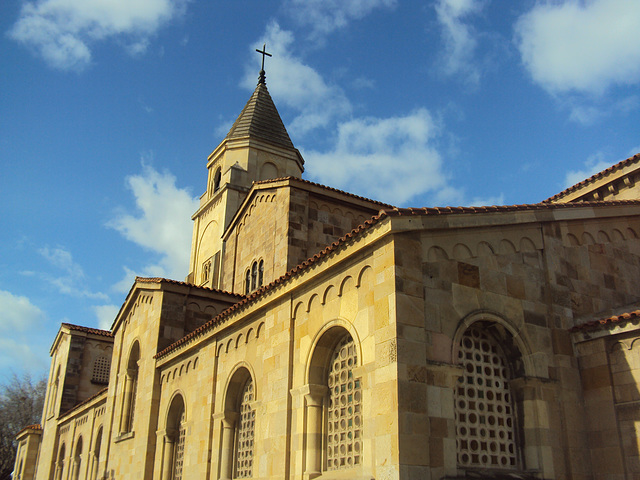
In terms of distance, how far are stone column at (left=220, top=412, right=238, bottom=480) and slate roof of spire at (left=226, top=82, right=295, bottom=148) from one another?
20.7 metres

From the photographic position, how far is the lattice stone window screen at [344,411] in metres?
10.1

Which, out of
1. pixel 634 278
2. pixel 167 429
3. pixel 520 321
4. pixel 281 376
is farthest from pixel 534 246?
pixel 167 429

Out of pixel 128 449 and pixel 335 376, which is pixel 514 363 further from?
pixel 128 449

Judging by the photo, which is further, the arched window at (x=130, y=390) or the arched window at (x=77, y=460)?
the arched window at (x=77, y=460)

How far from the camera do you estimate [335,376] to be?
1109 centimetres

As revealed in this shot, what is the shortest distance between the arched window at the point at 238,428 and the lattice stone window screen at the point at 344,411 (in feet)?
9.59

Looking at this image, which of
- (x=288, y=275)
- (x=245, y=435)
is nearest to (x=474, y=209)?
(x=288, y=275)

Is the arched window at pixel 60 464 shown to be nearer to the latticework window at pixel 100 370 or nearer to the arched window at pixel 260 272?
the latticework window at pixel 100 370

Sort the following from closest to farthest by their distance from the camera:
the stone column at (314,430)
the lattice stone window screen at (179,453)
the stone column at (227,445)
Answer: the stone column at (314,430)
the stone column at (227,445)
the lattice stone window screen at (179,453)

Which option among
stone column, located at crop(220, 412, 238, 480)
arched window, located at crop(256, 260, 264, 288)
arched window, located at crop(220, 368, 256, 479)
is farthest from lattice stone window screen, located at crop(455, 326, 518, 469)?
arched window, located at crop(256, 260, 264, 288)

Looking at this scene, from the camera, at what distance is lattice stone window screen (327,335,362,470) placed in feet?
33.1

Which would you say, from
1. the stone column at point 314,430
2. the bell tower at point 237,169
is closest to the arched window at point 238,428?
the stone column at point 314,430

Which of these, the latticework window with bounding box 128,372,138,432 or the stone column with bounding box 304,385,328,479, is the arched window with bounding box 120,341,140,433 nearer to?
the latticework window with bounding box 128,372,138,432

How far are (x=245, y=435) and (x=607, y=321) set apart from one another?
26.8 ft
